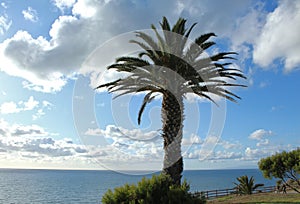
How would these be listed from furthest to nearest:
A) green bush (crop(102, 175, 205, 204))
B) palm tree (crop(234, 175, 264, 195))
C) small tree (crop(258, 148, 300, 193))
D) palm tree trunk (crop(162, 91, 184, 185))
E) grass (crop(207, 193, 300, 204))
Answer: palm tree (crop(234, 175, 264, 195)) < small tree (crop(258, 148, 300, 193)) < grass (crop(207, 193, 300, 204)) < palm tree trunk (crop(162, 91, 184, 185)) < green bush (crop(102, 175, 205, 204))

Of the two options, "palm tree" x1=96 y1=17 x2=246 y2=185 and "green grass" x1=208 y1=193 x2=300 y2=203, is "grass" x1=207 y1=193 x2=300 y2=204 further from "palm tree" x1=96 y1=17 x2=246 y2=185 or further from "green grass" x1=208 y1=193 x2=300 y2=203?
"palm tree" x1=96 y1=17 x2=246 y2=185

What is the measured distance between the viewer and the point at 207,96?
16.5m

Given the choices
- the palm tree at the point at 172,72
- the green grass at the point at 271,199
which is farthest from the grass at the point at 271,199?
the palm tree at the point at 172,72

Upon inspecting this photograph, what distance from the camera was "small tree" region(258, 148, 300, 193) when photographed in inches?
808

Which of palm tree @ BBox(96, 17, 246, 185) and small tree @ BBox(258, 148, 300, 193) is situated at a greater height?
palm tree @ BBox(96, 17, 246, 185)

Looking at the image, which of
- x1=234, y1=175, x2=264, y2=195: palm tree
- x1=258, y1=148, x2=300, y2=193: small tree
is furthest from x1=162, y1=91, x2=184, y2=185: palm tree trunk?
x1=234, y1=175, x2=264, y2=195: palm tree

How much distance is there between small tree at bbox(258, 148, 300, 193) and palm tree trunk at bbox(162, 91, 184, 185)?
1002 cm

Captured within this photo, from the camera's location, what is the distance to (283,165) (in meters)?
21.2

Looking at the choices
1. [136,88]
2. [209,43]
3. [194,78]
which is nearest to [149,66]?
[136,88]

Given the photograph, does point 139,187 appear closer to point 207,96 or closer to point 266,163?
point 207,96

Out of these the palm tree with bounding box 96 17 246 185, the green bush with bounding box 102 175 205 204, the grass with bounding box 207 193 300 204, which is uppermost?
the palm tree with bounding box 96 17 246 185

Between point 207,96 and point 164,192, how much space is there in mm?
7530

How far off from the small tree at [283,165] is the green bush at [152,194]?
506 inches

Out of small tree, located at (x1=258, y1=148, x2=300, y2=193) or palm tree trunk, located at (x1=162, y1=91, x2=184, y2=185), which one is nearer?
palm tree trunk, located at (x1=162, y1=91, x2=184, y2=185)
